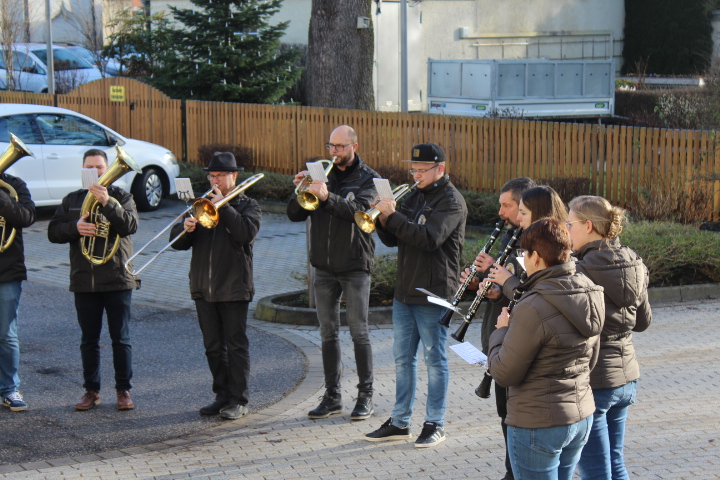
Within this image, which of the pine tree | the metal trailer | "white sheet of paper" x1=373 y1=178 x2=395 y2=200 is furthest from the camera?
the metal trailer

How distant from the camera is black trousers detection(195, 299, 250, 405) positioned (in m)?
6.51

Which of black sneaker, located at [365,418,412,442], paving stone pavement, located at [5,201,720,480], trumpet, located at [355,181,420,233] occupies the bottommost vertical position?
paving stone pavement, located at [5,201,720,480]

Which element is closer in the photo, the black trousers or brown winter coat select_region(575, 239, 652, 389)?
brown winter coat select_region(575, 239, 652, 389)

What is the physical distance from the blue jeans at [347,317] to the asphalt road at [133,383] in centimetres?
67

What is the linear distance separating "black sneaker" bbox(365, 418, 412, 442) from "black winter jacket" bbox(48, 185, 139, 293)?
2067 mm

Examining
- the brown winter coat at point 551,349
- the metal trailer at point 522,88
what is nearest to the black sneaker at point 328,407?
the brown winter coat at point 551,349

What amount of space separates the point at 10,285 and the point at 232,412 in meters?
1.83

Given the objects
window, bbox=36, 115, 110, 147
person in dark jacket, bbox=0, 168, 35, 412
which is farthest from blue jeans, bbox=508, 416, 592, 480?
window, bbox=36, 115, 110, 147

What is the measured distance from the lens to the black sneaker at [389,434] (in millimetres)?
6051

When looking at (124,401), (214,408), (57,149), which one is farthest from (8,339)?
(57,149)

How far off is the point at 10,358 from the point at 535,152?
1061cm

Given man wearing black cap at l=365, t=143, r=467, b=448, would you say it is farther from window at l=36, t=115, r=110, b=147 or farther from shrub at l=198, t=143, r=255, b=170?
shrub at l=198, t=143, r=255, b=170

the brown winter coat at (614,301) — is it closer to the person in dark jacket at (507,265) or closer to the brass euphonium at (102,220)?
the person in dark jacket at (507,265)

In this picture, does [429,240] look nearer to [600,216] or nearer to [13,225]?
[600,216]
